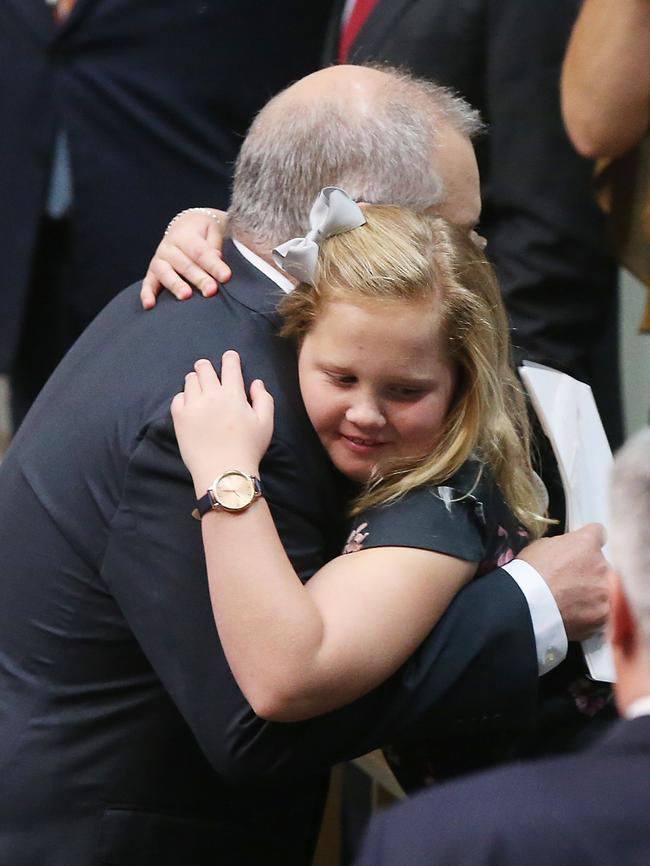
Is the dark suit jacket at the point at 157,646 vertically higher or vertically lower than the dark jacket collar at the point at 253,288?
lower

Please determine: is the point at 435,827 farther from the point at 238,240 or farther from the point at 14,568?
the point at 238,240

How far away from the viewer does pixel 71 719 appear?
1736 millimetres

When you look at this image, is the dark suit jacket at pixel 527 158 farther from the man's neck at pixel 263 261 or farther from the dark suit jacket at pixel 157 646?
the dark suit jacket at pixel 157 646

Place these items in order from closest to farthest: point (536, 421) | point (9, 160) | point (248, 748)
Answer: point (248, 748)
point (536, 421)
point (9, 160)

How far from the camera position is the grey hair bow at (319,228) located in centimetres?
166

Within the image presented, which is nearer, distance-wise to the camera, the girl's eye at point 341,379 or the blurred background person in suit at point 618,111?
the girl's eye at point 341,379

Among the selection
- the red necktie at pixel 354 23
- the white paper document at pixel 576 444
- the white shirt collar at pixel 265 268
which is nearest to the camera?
the white shirt collar at pixel 265 268

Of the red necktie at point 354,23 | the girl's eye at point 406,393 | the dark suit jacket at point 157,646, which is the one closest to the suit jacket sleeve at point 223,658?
the dark suit jacket at point 157,646

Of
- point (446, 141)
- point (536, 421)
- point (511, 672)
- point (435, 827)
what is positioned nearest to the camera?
point (435, 827)

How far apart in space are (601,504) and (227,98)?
5.12 ft

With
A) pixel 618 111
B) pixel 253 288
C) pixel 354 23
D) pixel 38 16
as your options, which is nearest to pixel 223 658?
pixel 253 288

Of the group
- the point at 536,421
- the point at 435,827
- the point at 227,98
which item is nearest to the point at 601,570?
the point at 536,421

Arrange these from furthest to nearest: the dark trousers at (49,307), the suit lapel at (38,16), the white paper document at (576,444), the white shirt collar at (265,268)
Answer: the dark trousers at (49,307) < the suit lapel at (38,16) < the white paper document at (576,444) < the white shirt collar at (265,268)

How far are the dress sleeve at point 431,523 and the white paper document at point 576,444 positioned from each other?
0.21m
